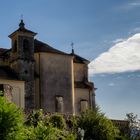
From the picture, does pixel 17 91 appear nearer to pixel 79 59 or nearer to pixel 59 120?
pixel 59 120

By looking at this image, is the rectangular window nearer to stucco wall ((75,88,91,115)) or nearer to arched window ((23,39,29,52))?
stucco wall ((75,88,91,115))

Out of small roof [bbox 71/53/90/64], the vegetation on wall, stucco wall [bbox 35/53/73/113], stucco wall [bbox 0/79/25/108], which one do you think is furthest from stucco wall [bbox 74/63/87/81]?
the vegetation on wall

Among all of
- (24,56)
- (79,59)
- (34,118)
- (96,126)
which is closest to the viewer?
(34,118)

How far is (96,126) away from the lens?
6731 cm

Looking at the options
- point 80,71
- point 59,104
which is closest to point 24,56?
point 59,104

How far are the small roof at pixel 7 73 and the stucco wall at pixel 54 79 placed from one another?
362 cm

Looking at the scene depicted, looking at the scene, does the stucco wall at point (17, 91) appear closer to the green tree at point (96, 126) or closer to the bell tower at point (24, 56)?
the bell tower at point (24, 56)

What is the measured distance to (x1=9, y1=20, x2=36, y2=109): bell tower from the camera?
Answer: 83.6m

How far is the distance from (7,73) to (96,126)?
65.0 feet

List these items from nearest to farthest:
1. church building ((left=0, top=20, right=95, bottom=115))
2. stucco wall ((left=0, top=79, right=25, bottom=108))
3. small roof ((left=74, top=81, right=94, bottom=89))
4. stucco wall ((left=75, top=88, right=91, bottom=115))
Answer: stucco wall ((left=0, top=79, right=25, bottom=108)) < church building ((left=0, top=20, right=95, bottom=115)) < stucco wall ((left=75, top=88, right=91, bottom=115)) < small roof ((left=74, top=81, right=94, bottom=89))

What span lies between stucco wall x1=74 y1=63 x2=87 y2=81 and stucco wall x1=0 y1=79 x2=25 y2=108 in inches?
580

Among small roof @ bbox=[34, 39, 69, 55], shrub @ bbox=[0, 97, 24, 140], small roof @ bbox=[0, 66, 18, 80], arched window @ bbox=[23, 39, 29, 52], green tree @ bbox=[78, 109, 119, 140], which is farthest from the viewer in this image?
small roof @ bbox=[34, 39, 69, 55]

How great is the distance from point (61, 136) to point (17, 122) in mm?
10081

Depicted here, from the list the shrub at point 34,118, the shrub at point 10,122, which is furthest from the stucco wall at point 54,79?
the shrub at point 10,122
